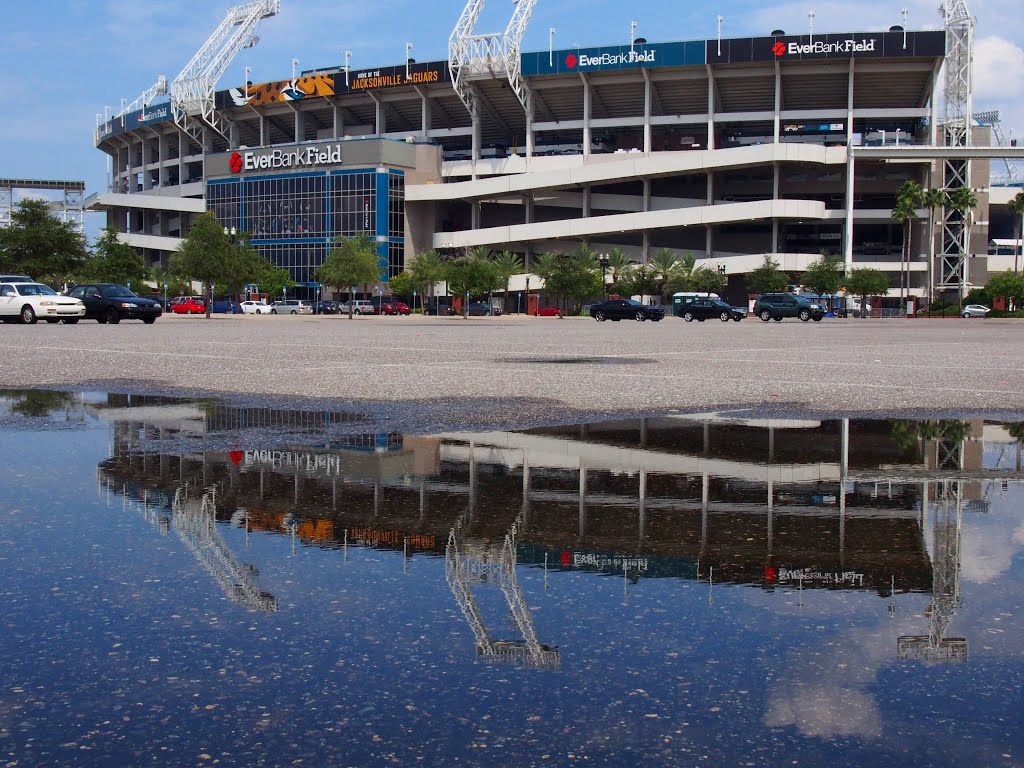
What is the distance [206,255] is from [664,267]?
41.4 meters

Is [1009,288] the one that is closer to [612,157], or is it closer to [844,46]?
[844,46]

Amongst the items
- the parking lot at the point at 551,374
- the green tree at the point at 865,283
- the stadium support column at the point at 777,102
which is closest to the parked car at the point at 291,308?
the stadium support column at the point at 777,102

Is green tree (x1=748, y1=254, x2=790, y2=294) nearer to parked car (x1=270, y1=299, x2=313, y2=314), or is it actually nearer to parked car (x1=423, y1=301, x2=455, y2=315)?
parked car (x1=423, y1=301, x2=455, y2=315)

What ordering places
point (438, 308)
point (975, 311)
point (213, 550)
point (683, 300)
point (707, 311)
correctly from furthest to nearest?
1. point (438, 308)
2. point (975, 311)
3. point (683, 300)
4. point (707, 311)
5. point (213, 550)

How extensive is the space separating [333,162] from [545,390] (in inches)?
3994

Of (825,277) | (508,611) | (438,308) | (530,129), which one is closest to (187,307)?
(438,308)

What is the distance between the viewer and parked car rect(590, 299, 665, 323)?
71.5 metres

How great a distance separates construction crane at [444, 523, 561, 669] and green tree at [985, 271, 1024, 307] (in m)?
96.5

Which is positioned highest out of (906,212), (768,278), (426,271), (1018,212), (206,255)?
(1018,212)

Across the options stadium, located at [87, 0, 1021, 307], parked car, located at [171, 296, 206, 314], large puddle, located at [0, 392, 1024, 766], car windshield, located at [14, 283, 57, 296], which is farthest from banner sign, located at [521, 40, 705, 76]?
large puddle, located at [0, 392, 1024, 766]

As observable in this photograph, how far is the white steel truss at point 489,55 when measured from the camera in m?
101

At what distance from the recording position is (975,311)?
91312 millimetres

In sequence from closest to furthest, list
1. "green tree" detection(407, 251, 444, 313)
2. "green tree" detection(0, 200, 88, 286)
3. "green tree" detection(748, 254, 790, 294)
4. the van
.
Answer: the van → "green tree" detection(0, 200, 88, 286) → "green tree" detection(748, 254, 790, 294) → "green tree" detection(407, 251, 444, 313)

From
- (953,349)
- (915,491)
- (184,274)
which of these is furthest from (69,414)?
(184,274)
